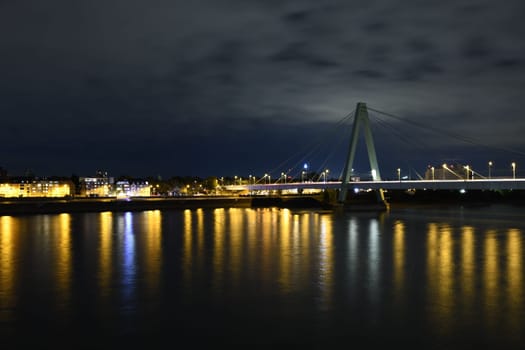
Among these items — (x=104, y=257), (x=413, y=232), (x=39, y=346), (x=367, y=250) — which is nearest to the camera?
(x=39, y=346)

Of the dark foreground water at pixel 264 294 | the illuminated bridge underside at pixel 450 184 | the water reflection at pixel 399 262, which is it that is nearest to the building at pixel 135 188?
the illuminated bridge underside at pixel 450 184

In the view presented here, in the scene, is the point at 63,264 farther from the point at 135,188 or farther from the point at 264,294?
the point at 135,188

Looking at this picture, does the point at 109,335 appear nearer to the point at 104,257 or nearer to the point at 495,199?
the point at 104,257

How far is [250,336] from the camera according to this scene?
27.9ft

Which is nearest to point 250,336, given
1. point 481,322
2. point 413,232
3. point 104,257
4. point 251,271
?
point 481,322

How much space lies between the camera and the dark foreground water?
8555 millimetres

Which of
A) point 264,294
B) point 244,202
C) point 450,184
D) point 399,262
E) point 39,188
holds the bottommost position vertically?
point 399,262

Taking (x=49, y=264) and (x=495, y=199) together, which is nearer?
(x=49, y=264)

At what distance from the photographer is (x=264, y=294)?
464 inches

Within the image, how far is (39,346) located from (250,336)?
3.40 meters

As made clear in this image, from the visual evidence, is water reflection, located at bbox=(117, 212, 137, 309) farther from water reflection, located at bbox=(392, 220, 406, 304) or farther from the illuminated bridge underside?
the illuminated bridge underside

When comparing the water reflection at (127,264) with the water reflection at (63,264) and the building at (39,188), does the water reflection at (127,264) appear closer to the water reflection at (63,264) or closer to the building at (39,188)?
the water reflection at (63,264)

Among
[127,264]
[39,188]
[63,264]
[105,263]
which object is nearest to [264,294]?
[127,264]

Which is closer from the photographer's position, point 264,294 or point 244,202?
point 264,294
